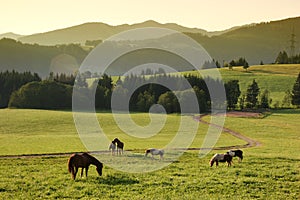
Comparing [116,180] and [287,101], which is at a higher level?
[287,101]

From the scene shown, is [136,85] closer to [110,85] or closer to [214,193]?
[110,85]

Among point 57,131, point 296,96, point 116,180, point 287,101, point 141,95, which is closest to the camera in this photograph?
point 116,180

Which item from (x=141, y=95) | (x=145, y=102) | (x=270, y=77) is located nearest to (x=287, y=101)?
(x=270, y=77)

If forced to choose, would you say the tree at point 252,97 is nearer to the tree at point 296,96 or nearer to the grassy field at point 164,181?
the tree at point 296,96

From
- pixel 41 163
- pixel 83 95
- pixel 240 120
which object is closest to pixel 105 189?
pixel 41 163

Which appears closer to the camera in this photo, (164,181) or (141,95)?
(164,181)

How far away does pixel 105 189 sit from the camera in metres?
18.8

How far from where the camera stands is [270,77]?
470 ft

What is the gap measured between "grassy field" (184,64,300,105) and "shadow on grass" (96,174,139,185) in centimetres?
10162

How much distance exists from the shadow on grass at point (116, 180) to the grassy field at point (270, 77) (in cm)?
10162

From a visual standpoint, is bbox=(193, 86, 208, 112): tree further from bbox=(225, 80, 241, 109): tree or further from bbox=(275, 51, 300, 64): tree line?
bbox=(275, 51, 300, 64): tree line

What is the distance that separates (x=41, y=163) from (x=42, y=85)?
282 feet

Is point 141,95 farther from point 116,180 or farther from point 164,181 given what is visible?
point 164,181

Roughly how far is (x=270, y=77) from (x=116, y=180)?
436ft
